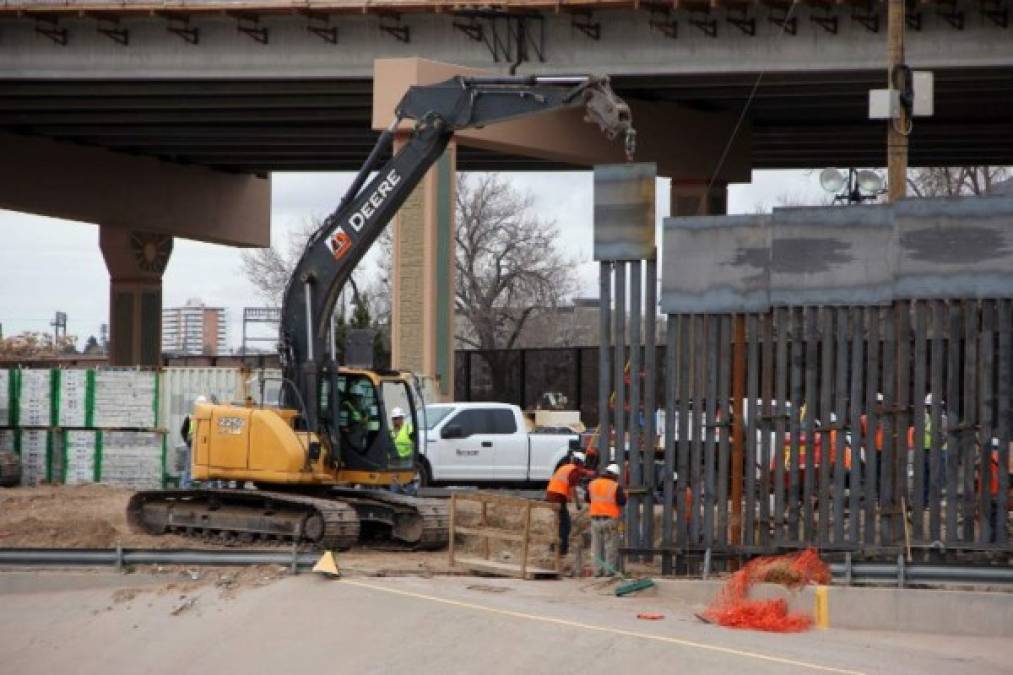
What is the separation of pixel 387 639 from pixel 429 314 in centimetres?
2684

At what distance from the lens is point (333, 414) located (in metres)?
Result: 24.0

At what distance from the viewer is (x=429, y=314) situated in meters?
44.8

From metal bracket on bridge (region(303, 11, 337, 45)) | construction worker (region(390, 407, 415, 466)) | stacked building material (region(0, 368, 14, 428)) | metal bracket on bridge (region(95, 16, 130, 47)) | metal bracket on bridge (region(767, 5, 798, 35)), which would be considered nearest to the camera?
construction worker (region(390, 407, 415, 466))

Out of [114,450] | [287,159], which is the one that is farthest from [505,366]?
[114,450]

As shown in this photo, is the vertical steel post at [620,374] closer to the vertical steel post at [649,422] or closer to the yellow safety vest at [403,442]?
the vertical steel post at [649,422]

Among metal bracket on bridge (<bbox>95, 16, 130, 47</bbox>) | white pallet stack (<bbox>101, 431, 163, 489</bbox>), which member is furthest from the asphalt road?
metal bracket on bridge (<bbox>95, 16, 130, 47</bbox>)

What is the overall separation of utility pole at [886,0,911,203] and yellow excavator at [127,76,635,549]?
175 inches

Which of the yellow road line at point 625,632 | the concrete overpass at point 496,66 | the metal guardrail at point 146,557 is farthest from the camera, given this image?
the concrete overpass at point 496,66

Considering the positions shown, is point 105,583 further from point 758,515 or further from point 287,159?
point 287,159

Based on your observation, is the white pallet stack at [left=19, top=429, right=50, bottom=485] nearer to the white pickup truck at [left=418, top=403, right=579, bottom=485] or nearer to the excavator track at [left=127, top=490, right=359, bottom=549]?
the white pickup truck at [left=418, top=403, right=579, bottom=485]

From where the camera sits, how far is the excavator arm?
24.0 metres

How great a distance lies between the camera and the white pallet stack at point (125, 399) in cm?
3538

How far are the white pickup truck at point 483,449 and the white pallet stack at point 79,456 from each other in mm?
7288

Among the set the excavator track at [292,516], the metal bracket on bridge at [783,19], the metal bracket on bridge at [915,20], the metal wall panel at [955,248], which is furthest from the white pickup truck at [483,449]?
the metal bracket on bridge at [915,20]
